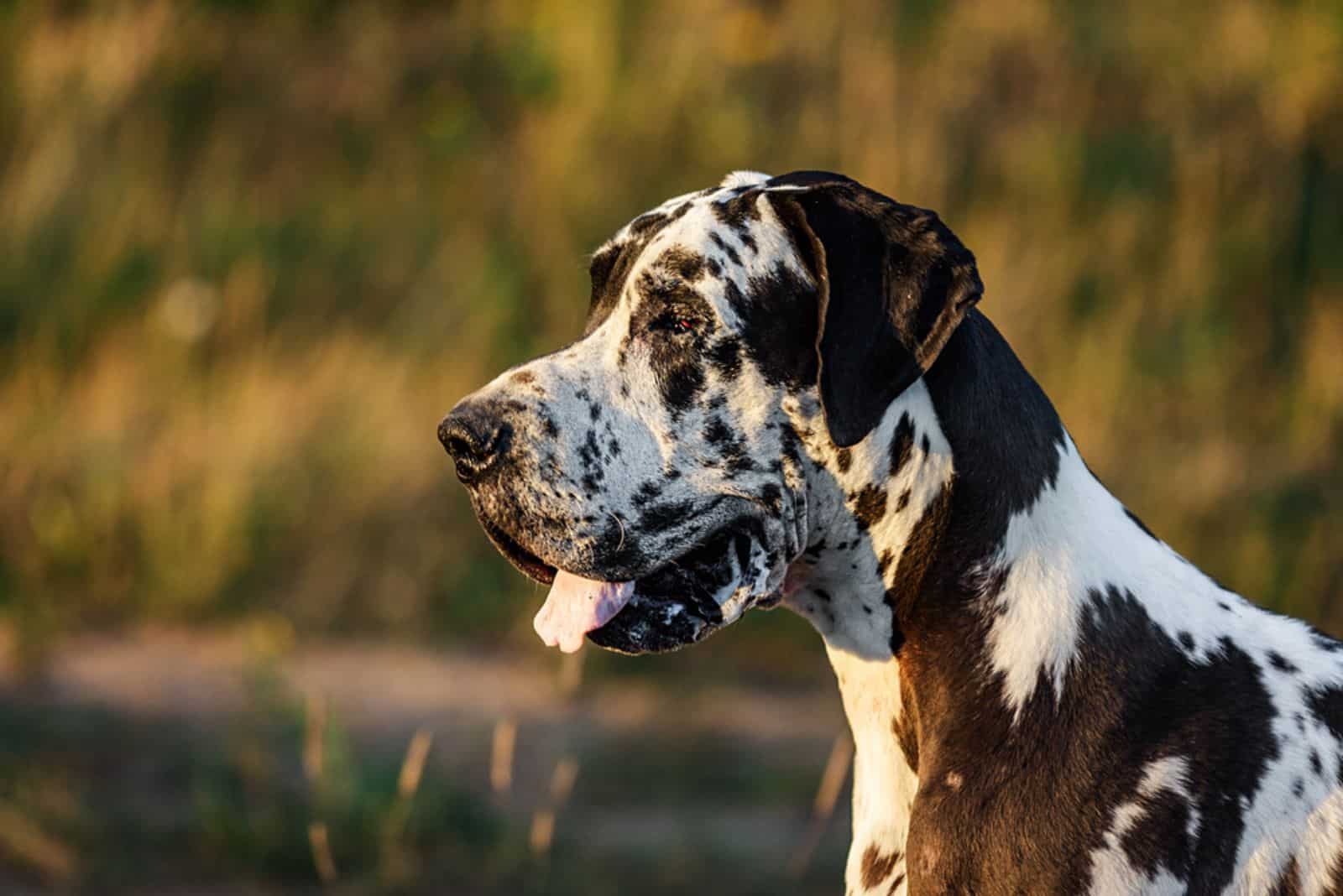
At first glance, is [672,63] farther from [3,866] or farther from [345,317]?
[3,866]

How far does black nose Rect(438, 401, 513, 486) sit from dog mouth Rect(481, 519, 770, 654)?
121 millimetres

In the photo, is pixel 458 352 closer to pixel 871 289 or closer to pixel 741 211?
pixel 741 211

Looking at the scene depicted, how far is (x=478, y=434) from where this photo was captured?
101 inches

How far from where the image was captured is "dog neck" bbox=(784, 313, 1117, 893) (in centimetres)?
257

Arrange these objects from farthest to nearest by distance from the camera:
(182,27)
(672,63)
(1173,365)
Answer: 1. (182,27)
2. (672,63)
3. (1173,365)

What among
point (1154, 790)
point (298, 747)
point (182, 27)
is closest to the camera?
point (1154, 790)

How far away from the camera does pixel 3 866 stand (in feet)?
14.4

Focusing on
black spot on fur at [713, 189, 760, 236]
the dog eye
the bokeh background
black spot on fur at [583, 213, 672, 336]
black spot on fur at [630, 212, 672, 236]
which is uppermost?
black spot on fur at [713, 189, 760, 236]

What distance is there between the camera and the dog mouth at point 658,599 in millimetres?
2668

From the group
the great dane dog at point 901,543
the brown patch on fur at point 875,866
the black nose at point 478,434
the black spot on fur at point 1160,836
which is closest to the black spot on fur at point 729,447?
the great dane dog at point 901,543

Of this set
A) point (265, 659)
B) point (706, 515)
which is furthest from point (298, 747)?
point (706, 515)

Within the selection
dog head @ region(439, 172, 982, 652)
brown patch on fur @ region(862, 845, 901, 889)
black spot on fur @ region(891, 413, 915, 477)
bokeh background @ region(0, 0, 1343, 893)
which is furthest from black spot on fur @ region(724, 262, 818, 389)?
bokeh background @ region(0, 0, 1343, 893)

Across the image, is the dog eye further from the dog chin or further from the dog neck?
the dog chin

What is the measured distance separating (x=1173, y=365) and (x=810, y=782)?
3.02 m
